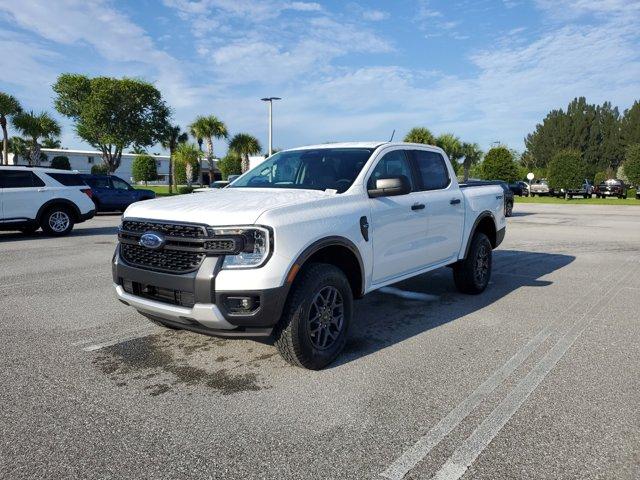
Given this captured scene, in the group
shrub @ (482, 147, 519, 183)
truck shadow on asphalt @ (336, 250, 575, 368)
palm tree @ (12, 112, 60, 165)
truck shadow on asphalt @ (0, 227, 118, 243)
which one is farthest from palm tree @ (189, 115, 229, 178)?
truck shadow on asphalt @ (336, 250, 575, 368)

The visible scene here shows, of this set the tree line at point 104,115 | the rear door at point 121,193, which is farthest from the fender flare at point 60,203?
the tree line at point 104,115

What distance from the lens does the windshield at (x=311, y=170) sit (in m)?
4.61

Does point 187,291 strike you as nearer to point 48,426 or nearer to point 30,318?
point 48,426

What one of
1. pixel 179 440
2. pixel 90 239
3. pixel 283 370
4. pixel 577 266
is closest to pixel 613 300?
pixel 577 266

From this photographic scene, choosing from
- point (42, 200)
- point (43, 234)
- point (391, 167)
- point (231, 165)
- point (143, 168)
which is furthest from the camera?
point (143, 168)

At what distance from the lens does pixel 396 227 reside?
185 inches

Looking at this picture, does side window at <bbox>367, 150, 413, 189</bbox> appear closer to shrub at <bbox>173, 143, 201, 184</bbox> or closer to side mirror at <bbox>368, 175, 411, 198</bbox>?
side mirror at <bbox>368, 175, 411, 198</bbox>

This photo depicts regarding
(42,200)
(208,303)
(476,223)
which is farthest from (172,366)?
(42,200)

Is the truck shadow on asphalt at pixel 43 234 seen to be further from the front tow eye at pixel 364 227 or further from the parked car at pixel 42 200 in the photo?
the front tow eye at pixel 364 227

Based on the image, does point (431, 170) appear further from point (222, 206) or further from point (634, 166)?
point (634, 166)

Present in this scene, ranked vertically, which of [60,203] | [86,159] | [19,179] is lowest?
[60,203]

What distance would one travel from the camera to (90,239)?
12.3 metres

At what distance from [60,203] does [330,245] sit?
10.9 metres

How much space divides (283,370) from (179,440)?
3.80 ft
